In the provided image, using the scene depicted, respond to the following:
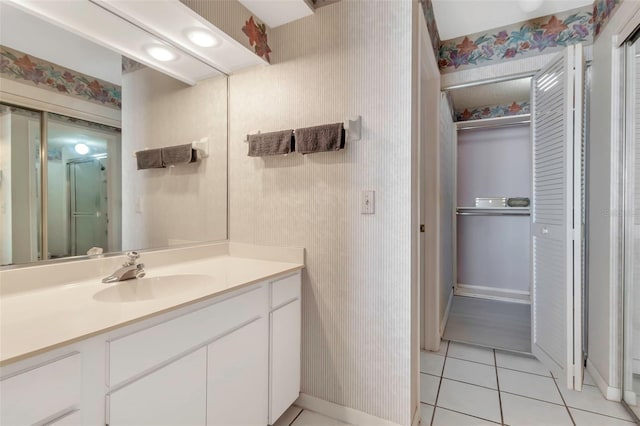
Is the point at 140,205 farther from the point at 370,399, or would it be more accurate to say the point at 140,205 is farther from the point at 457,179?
the point at 457,179

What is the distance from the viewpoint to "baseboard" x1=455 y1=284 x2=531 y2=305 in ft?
12.0

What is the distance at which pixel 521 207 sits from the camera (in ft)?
11.9

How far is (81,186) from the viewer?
1314 mm

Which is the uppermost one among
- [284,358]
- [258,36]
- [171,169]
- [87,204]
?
[258,36]

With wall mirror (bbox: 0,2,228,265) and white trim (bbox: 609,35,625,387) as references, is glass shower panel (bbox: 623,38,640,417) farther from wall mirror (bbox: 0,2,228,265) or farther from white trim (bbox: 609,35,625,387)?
wall mirror (bbox: 0,2,228,265)

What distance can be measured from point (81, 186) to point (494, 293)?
14.3ft

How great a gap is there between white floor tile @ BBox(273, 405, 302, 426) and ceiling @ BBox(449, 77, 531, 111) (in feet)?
10.1

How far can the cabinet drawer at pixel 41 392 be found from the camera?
65 cm

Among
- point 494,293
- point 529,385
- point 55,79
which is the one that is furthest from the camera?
point 494,293

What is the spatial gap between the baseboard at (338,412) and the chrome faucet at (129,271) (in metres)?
1.16

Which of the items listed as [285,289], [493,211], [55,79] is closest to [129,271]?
[285,289]

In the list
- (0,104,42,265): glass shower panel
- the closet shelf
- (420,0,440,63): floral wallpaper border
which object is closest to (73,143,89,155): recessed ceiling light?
(0,104,42,265): glass shower panel

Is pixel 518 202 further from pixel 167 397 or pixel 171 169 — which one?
pixel 167 397

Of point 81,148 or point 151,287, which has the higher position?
point 81,148
